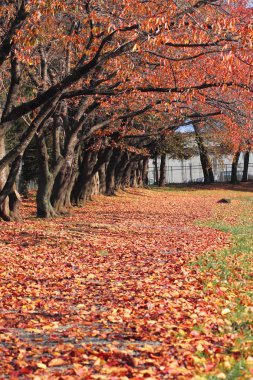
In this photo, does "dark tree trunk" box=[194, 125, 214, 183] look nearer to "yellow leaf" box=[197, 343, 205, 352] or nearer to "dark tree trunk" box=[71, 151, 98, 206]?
"dark tree trunk" box=[71, 151, 98, 206]

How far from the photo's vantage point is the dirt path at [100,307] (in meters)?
4.82

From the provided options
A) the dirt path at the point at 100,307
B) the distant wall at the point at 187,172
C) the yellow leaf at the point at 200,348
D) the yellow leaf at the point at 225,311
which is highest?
the distant wall at the point at 187,172

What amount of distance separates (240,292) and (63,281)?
2.74 metres

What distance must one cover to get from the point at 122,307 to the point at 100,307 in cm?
29

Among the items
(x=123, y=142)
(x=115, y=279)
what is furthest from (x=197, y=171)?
(x=115, y=279)

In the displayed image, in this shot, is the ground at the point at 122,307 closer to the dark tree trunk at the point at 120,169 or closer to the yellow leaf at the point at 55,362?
the yellow leaf at the point at 55,362

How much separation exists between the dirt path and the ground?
1 cm

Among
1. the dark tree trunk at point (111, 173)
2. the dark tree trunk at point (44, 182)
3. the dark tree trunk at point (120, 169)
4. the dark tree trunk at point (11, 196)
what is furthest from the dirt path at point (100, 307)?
the dark tree trunk at point (120, 169)

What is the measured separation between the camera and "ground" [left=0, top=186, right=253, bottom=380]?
4766 mm

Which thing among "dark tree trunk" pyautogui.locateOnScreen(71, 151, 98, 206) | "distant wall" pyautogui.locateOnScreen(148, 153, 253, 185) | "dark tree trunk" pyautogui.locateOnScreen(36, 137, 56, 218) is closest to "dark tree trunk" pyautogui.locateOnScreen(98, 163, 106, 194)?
"dark tree trunk" pyautogui.locateOnScreen(71, 151, 98, 206)

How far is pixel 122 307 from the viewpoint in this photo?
276 inches

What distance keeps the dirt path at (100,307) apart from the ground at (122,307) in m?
0.01

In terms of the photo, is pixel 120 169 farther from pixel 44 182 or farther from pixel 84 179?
pixel 44 182

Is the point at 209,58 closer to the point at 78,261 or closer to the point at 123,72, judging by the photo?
the point at 123,72
